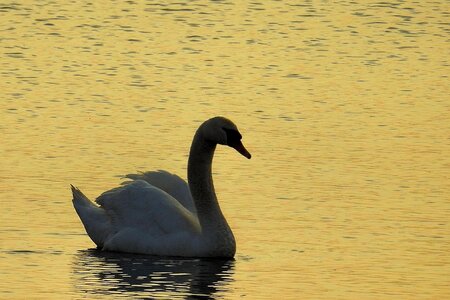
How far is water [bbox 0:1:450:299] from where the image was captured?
14273 mm

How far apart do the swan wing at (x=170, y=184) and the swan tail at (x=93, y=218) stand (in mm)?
438

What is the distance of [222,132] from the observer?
1527cm

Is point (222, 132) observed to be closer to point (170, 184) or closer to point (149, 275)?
point (170, 184)

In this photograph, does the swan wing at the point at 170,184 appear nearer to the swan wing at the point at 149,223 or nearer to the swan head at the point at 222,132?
the swan wing at the point at 149,223

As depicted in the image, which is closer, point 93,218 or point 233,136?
point 233,136

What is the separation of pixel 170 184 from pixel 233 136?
41.6 inches

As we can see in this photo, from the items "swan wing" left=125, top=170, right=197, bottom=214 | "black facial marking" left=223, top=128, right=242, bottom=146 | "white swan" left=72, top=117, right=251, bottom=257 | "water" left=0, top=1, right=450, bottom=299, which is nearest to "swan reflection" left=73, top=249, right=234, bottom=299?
"water" left=0, top=1, right=450, bottom=299

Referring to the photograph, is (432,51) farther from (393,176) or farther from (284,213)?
(284,213)

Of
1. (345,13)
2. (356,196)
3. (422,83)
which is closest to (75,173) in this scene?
(356,196)

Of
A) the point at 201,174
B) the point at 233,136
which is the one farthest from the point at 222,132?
the point at 201,174

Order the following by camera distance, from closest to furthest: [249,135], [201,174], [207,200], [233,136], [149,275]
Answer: [149,275] < [233,136] < [207,200] < [201,174] < [249,135]

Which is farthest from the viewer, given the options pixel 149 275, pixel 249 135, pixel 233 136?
pixel 249 135

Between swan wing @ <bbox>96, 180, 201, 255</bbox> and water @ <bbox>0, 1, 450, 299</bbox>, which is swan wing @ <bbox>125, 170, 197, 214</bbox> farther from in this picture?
water @ <bbox>0, 1, 450, 299</bbox>

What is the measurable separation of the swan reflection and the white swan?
0.12m
